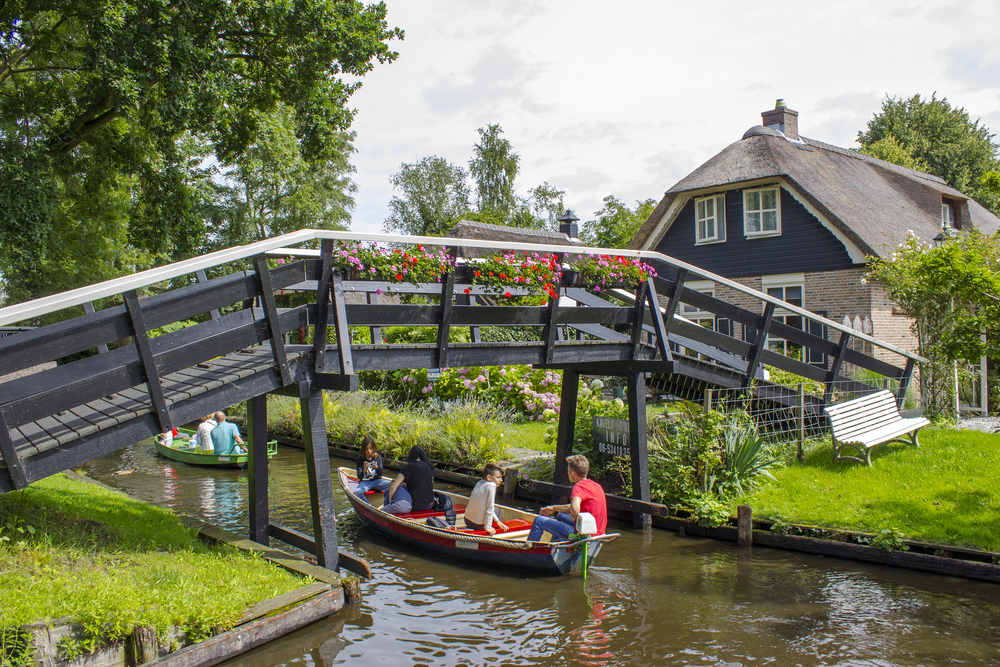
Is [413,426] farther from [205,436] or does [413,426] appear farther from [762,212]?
[762,212]

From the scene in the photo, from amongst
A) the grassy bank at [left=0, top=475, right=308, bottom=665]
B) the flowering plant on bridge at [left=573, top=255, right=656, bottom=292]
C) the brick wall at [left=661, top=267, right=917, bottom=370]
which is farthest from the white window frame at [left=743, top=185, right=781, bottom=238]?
the grassy bank at [left=0, top=475, right=308, bottom=665]

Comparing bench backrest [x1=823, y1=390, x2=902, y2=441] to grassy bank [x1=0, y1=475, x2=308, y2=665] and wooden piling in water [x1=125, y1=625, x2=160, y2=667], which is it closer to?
grassy bank [x1=0, y1=475, x2=308, y2=665]

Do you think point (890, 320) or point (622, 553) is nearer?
point (622, 553)

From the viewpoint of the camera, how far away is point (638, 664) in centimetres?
594

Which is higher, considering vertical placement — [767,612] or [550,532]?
[550,532]

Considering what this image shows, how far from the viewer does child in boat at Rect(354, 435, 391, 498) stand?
10594mm

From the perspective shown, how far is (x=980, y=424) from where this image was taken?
12.5 metres

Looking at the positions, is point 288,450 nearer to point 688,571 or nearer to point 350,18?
point 350,18

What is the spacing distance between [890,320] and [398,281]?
17379mm

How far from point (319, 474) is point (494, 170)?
1924 inches

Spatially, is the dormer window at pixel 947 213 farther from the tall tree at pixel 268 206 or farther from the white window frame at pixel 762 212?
the tall tree at pixel 268 206

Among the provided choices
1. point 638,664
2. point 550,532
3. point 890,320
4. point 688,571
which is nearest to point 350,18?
point 550,532

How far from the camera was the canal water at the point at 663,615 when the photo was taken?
6062 mm

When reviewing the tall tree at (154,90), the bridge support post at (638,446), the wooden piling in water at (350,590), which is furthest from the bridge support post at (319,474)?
the tall tree at (154,90)
